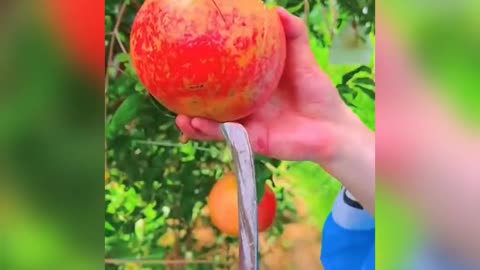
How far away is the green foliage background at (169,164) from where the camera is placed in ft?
2.75

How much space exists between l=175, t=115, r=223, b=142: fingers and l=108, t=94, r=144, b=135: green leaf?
0.06 m

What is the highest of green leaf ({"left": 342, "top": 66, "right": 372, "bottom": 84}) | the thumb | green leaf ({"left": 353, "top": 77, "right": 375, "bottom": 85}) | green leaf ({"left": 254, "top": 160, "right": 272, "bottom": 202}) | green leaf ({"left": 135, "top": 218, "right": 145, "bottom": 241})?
the thumb

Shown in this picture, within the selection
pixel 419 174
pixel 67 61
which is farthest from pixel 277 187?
pixel 67 61

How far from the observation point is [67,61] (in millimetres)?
837

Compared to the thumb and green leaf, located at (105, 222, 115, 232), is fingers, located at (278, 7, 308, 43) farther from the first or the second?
green leaf, located at (105, 222, 115, 232)

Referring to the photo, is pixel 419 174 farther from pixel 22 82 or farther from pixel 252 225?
pixel 22 82

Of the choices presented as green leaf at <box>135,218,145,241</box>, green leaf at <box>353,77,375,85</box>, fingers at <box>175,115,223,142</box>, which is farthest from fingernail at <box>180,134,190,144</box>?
green leaf at <box>353,77,375,85</box>

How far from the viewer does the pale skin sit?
84 cm

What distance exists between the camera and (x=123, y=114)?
84 centimetres

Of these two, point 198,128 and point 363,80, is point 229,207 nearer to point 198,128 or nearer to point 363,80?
point 198,128

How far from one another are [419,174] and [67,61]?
49 centimetres

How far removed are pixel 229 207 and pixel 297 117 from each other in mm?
147

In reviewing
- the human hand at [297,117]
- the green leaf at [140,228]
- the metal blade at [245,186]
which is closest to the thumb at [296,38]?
the human hand at [297,117]

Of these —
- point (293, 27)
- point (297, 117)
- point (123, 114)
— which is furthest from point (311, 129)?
point (123, 114)
